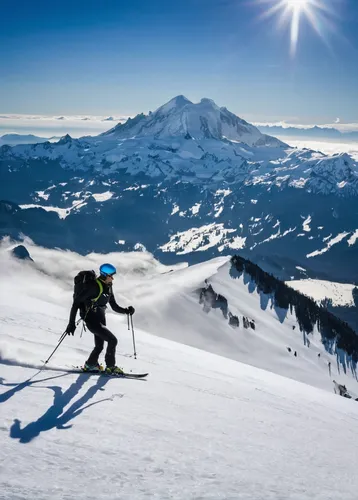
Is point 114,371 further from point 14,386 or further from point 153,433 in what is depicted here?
point 153,433

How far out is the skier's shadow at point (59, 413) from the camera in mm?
7688

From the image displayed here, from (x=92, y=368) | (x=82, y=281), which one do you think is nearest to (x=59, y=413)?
(x=92, y=368)

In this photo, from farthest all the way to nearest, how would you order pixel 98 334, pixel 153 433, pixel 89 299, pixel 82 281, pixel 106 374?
pixel 98 334
pixel 106 374
pixel 89 299
pixel 82 281
pixel 153 433

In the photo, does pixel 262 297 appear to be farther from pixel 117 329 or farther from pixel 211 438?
pixel 211 438

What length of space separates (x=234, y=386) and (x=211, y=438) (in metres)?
7.72

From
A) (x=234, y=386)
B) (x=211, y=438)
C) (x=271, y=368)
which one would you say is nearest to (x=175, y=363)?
(x=234, y=386)

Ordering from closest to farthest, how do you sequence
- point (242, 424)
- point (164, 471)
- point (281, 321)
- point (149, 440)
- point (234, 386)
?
point (164, 471)
point (149, 440)
point (242, 424)
point (234, 386)
point (281, 321)

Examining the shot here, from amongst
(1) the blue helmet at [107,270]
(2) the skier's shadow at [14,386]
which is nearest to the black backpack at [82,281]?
(1) the blue helmet at [107,270]

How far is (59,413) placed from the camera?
9.01 metres

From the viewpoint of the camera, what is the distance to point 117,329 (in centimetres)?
2861

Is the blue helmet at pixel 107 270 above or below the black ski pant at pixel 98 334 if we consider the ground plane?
above

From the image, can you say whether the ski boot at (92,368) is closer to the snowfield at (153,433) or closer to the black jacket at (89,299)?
the snowfield at (153,433)

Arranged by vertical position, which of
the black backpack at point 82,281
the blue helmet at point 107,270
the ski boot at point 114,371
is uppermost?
the blue helmet at point 107,270

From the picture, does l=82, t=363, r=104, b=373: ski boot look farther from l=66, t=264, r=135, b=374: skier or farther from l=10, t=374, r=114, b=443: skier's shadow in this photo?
l=10, t=374, r=114, b=443: skier's shadow
